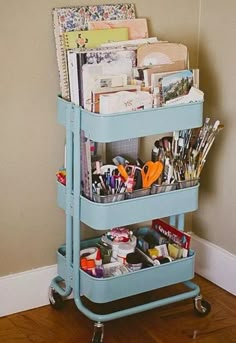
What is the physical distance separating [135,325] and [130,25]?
99cm

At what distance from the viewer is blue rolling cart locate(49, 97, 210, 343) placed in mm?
1824

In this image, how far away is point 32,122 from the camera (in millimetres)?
2023

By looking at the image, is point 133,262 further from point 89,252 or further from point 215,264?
point 215,264

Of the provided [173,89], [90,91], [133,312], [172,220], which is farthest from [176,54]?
[133,312]

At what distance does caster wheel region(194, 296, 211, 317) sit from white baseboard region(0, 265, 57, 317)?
0.50 metres

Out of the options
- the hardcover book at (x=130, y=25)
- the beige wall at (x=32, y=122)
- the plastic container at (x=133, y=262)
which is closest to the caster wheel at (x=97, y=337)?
the plastic container at (x=133, y=262)

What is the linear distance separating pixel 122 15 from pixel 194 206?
2.18 feet

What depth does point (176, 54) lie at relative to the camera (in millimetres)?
1945

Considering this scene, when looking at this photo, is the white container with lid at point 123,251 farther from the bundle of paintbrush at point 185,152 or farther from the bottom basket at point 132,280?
the bundle of paintbrush at point 185,152

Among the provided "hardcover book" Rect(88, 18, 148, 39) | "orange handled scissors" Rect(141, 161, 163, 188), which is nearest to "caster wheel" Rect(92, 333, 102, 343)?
"orange handled scissors" Rect(141, 161, 163, 188)

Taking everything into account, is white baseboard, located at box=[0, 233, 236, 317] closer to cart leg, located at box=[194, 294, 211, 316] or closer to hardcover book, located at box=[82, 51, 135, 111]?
cart leg, located at box=[194, 294, 211, 316]

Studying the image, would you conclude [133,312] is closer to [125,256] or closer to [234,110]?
[125,256]

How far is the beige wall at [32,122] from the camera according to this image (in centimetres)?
194

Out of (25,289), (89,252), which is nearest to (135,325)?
(89,252)
